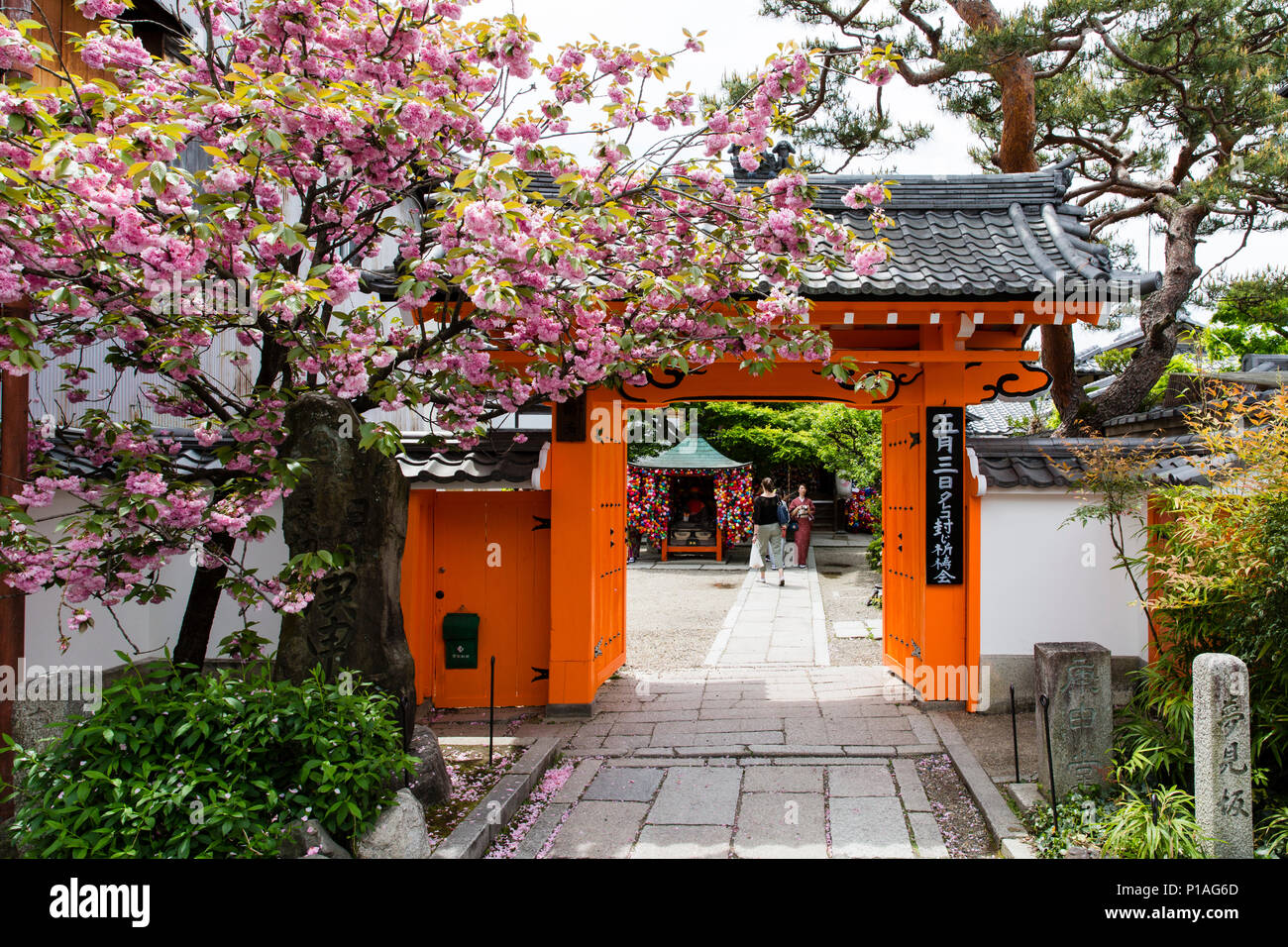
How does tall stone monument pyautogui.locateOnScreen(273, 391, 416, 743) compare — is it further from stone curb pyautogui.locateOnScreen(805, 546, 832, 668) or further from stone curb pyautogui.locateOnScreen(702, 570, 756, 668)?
stone curb pyautogui.locateOnScreen(805, 546, 832, 668)

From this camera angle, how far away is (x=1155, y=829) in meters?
4.21

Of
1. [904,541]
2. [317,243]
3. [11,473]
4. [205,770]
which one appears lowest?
[205,770]

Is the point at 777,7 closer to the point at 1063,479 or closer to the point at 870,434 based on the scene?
the point at 1063,479

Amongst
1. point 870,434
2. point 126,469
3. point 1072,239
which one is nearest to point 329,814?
point 126,469

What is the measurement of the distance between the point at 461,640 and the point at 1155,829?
5490mm

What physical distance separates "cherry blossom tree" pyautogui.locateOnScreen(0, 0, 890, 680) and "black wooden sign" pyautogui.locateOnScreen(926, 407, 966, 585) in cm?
220

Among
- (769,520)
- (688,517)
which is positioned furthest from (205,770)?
(688,517)

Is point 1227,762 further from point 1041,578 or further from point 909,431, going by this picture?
point 909,431

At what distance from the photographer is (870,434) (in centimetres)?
2217

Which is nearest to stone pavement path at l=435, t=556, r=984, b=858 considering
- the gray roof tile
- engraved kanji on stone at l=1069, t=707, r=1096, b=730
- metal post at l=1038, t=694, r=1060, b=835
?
metal post at l=1038, t=694, r=1060, b=835

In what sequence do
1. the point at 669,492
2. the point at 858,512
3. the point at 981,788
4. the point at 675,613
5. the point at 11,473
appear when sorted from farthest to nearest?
the point at 858,512
the point at 669,492
the point at 675,613
the point at 981,788
the point at 11,473

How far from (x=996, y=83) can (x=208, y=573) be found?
1162 cm

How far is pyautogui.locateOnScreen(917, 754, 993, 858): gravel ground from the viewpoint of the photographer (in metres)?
4.82

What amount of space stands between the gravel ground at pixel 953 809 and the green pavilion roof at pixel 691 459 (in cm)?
1495
